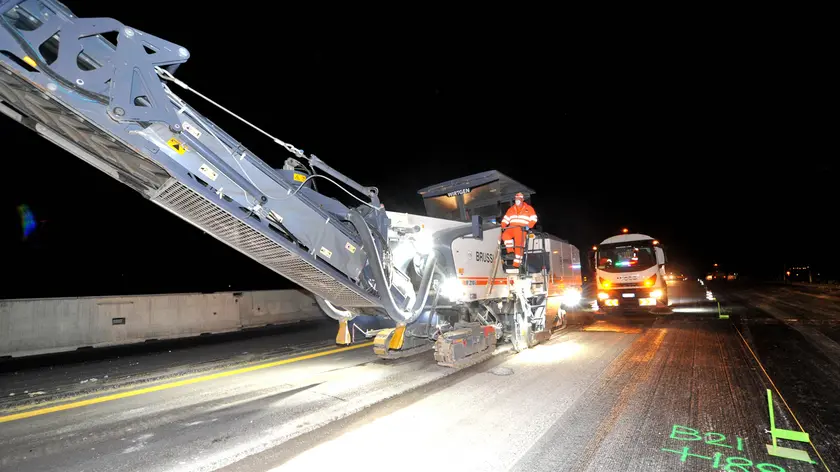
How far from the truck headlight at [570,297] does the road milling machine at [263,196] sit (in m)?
2.72

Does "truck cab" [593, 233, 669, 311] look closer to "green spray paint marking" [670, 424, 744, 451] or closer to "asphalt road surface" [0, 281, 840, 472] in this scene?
"asphalt road surface" [0, 281, 840, 472]

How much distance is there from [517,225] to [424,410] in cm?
407

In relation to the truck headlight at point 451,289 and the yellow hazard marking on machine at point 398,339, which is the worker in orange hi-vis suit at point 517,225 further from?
the yellow hazard marking on machine at point 398,339

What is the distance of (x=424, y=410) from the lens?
479cm

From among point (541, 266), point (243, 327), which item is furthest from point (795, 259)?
point (243, 327)

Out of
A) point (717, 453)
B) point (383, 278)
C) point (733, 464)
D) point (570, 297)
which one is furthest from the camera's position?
point (570, 297)

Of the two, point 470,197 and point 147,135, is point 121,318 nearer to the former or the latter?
point 147,135

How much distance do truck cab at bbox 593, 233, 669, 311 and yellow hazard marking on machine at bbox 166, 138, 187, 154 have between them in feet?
50.7

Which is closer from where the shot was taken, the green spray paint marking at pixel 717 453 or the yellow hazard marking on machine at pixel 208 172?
the green spray paint marking at pixel 717 453

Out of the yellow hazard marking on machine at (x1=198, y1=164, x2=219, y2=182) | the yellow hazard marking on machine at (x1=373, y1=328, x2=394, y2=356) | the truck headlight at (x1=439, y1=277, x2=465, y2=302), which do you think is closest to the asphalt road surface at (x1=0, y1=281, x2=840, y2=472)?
the yellow hazard marking on machine at (x1=373, y1=328, x2=394, y2=356)

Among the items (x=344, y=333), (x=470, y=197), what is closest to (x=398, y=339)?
(x=344, y=333)

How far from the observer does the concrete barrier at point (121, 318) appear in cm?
904

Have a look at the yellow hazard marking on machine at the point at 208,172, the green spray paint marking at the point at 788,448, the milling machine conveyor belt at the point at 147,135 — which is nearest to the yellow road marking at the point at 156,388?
the milling machine conveyor belt at the point at 147,135

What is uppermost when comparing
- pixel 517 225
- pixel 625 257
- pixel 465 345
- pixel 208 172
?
pixel 208 172
